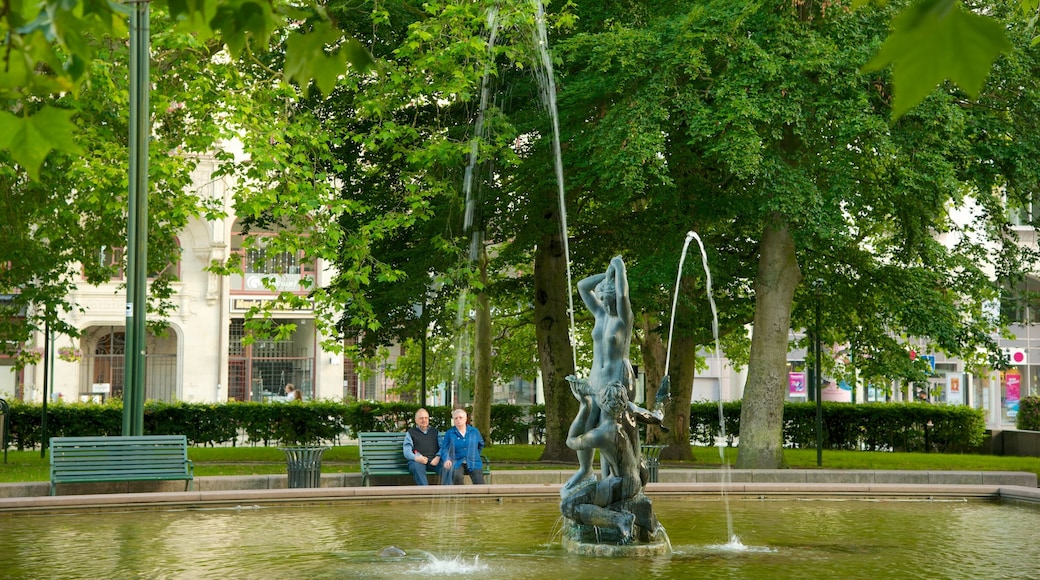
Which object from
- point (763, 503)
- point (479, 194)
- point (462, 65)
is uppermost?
point (462, 65)

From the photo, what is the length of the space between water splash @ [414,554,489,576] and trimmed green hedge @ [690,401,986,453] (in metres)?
23.4

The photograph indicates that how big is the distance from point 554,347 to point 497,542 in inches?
540

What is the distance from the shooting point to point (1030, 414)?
34.7 meters

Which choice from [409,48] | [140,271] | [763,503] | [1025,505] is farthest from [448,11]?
[1025,505]

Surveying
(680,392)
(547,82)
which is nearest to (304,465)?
(547,82)

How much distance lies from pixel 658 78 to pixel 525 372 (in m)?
19.1

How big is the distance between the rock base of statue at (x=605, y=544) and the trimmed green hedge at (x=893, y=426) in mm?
22260

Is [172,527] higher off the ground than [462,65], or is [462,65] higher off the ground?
[462,65]

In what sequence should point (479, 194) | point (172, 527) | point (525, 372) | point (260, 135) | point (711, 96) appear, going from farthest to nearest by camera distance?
point (525, 372) → point (479, 194) → point (711, 96) → point (260, 135) → point (172, 527)

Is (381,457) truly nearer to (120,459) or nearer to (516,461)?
(120,459)

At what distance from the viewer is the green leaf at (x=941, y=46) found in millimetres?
2379

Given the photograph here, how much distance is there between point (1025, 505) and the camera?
16141mm

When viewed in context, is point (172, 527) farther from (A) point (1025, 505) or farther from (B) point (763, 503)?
(A) point (1025, 505)

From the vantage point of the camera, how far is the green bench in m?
16.4
